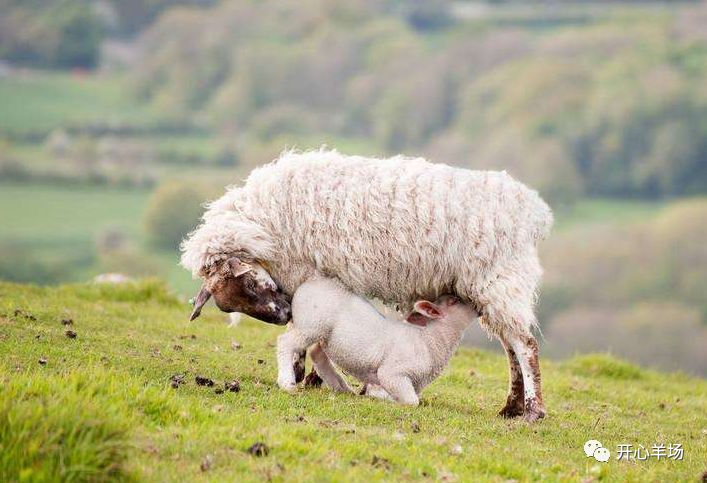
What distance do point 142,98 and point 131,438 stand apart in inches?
3910

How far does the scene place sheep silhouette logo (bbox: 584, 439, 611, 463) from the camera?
25.7 feet

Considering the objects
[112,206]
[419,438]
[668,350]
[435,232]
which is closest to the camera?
[419,438]

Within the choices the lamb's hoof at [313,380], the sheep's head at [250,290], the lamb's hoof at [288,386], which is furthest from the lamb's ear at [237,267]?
the lamb's hoof at [313,380]

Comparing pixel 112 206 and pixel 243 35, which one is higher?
pixel 243 35

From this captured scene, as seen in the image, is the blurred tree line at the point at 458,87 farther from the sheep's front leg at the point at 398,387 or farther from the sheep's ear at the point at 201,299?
the sheep's front leg at the point at 398,387

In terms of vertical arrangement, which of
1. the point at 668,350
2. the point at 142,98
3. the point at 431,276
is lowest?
Result: the point at 668,350

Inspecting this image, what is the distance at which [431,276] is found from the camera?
9094 millimetres

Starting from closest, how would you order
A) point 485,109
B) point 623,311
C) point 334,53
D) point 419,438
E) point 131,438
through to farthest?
point 131,438
point 419,438
point 623,311
point 485,109
point 334,53

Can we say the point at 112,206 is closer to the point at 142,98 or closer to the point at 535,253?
the point at 142,98

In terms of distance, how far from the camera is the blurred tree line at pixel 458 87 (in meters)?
87.0

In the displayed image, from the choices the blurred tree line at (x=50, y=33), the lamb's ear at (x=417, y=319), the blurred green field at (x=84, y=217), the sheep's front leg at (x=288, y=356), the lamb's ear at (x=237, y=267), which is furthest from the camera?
the blurred tree line at (x=50, y=33)

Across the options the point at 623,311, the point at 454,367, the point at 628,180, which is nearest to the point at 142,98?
the point at 628,180

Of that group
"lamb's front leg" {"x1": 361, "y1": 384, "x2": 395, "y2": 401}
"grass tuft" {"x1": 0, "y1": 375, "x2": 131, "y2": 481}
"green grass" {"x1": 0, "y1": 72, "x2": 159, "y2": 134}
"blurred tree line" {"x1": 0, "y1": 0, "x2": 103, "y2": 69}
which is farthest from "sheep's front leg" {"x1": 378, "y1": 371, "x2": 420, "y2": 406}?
"blurred tree line" {"x1": 0, "y1": 0, "x2": 103, "y2": 69}

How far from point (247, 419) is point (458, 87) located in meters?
97.5
